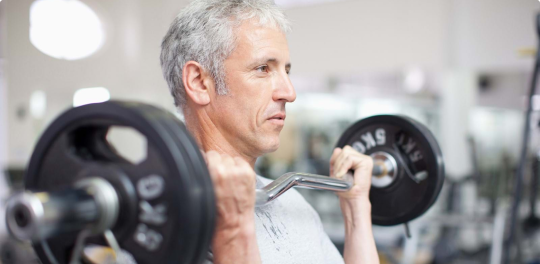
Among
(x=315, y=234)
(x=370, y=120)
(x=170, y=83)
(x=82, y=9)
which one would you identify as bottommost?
(x=315, y=234)

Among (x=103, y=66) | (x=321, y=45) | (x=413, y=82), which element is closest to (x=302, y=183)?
(x=321, y=45)

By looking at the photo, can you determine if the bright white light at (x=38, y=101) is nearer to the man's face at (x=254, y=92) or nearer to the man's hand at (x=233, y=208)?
the man's face at (x=254, y=92)

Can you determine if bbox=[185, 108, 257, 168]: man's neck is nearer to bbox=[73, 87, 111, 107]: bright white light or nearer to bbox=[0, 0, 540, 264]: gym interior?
bbox=[0, 0, 540, 264]: gym interior

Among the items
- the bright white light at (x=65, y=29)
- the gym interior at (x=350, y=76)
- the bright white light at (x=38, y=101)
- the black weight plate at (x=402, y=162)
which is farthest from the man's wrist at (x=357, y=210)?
the bright white light at (x=38, y=101)

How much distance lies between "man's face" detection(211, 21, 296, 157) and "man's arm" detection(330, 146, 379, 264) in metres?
0.24

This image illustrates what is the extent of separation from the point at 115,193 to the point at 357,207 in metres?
0.79

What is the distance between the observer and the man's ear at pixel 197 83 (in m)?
1.17

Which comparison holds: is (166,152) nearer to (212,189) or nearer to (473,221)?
(212,189)

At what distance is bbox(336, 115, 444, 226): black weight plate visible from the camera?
1354 mm

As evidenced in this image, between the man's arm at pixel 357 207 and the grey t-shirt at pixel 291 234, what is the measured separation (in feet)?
0.18

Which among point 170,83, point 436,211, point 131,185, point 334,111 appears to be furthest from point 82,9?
point 131,185

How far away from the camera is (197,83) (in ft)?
3.90

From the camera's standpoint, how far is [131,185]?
71 centimetres

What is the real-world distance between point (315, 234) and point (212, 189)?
0.69 m
